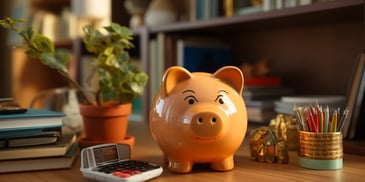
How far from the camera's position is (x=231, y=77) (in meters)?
0.68

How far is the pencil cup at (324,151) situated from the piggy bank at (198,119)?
129 mm

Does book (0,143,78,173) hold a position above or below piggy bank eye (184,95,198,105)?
below

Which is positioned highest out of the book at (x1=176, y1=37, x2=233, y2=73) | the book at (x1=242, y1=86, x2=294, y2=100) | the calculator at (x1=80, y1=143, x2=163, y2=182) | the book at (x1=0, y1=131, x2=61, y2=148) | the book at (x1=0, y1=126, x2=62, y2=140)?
the book at (x1=176, y1=37, x2=233, y2=73)

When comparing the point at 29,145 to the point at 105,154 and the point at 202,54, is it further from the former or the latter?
the point at 202,54

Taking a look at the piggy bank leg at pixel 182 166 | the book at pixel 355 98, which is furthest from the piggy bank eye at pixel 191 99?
the book at pixel 355 98

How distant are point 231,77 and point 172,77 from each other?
0.11m

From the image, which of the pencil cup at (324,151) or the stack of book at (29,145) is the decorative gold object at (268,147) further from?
the stack of book at (29,145)

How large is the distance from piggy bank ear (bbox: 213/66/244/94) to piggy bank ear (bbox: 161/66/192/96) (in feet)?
0.19

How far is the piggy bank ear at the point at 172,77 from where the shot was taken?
2.13 ft

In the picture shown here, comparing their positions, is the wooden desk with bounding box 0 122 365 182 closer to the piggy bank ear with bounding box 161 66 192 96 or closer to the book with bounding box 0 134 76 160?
the book with bounding box 0 134 76 160

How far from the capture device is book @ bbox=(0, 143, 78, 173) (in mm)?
667

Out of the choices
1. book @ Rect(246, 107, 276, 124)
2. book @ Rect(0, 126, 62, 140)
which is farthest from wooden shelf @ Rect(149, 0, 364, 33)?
book @ Rect(0, 126, 62, 140)

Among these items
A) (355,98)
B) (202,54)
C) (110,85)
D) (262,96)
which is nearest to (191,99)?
(110,85)

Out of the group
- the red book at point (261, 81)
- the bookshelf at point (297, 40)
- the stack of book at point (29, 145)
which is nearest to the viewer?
the stack of book at point (29, 145)
